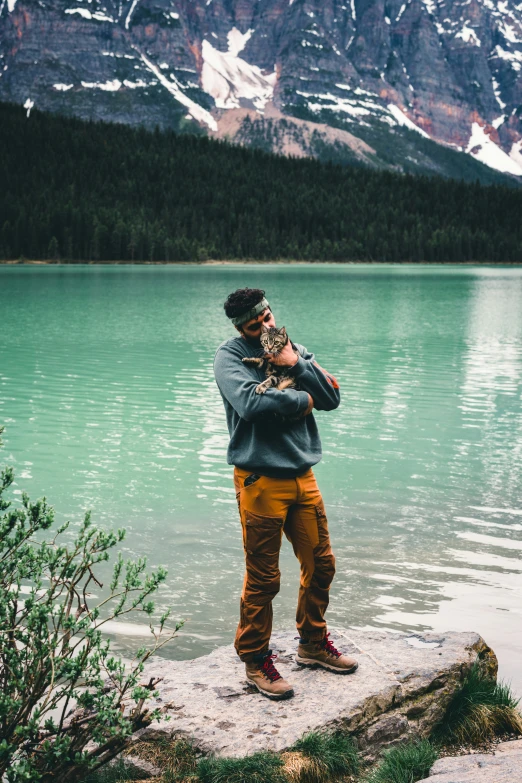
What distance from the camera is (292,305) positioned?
5697cm

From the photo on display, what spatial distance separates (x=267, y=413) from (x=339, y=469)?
8.94 metres

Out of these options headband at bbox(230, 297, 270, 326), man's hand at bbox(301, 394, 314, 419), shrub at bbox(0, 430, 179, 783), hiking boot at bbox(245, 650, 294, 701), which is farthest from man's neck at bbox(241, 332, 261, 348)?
hiking boot at bbox(245, 650, 294, 701)

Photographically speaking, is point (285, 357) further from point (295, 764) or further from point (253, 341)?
point (295, 764)

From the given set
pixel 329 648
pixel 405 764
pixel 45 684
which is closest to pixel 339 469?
pixel 329 648

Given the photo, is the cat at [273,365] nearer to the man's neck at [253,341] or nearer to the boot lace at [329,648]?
the man's neck at [253,341]

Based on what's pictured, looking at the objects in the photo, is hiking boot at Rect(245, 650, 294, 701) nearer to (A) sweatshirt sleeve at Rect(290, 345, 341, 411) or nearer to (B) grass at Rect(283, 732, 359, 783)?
(B) grass at Rect(283, 732, 359, 783)

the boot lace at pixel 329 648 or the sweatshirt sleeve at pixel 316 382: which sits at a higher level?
the sweatshirt sleeve at pixel 316 382

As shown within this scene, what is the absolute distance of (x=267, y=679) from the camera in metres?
5.21

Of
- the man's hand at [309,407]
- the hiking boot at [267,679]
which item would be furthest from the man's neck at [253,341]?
the hiking boot at [267,679]

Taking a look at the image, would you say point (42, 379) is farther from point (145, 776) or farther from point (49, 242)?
point (49, 242)

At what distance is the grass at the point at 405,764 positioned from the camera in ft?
14.9

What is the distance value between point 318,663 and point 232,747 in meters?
1.07

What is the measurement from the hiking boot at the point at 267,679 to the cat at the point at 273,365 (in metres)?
1.69

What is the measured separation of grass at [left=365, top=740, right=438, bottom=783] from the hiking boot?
70 centimetres
